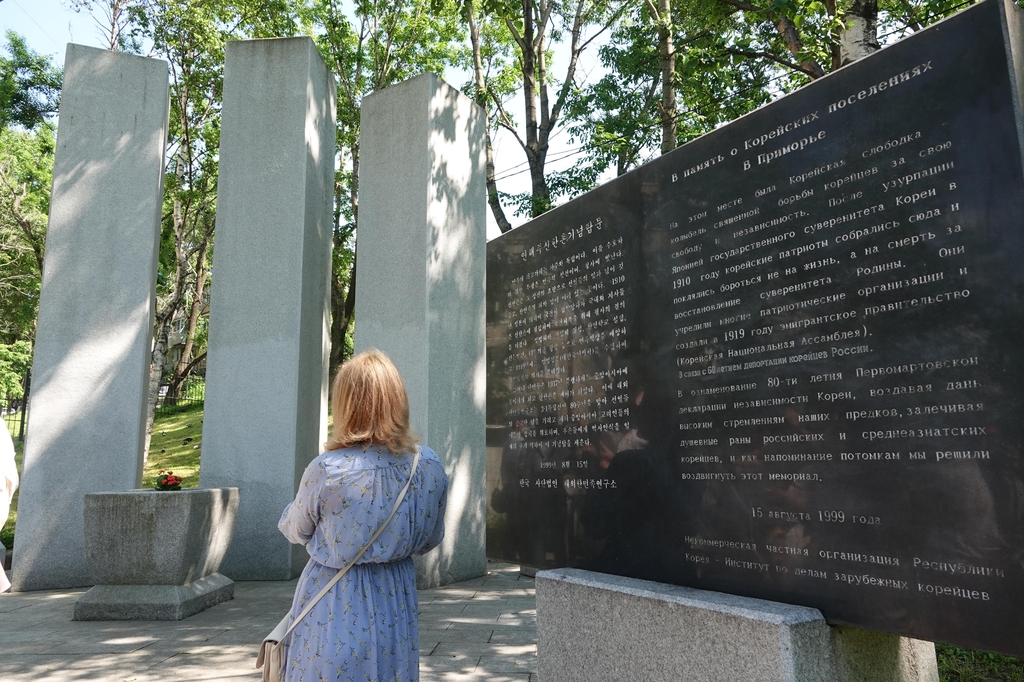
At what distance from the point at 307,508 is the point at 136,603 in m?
5.06

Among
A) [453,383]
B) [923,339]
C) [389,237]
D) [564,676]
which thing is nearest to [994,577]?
[923,339]

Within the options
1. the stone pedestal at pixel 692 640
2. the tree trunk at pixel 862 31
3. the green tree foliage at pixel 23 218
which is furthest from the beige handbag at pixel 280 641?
the green tree foliage at pixel 23 218

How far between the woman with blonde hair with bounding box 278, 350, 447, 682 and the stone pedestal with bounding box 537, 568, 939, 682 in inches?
40.3

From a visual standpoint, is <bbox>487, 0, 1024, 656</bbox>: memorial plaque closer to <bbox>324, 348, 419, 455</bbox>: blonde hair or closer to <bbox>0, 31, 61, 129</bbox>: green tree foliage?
<bbox>324, 348, 419, 455</bbox>: blonde hair

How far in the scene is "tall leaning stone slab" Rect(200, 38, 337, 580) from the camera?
29.1 ft

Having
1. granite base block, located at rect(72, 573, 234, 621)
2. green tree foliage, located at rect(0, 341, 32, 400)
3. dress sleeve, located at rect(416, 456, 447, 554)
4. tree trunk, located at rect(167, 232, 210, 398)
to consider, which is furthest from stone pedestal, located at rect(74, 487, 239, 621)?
green tree foliage, located at rect(0, 341, 32, 400)

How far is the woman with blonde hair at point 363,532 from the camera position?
280 cm

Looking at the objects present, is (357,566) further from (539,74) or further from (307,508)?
(539,74)

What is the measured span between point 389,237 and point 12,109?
18380 millimetres

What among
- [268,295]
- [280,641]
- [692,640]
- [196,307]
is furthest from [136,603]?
[196,307]

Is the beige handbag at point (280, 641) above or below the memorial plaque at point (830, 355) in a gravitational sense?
below

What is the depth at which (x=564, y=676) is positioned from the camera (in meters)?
3.71

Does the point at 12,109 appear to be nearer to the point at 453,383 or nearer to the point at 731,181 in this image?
the point at 453,383

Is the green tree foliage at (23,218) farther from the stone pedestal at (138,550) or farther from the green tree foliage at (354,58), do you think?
the stone pedestal at (138,550)
